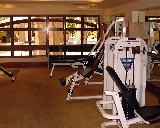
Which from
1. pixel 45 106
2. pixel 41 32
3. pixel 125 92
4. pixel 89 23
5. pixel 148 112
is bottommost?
pixel 45 106

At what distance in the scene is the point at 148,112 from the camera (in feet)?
10.7

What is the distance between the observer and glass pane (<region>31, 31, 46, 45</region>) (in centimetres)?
1083

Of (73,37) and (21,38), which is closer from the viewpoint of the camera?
(21,38)

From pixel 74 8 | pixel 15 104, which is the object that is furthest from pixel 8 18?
pixel 15 104

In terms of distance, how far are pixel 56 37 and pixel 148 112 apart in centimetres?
812

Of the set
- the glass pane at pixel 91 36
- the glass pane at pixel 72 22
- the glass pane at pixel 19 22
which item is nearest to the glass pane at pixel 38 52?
the glass pane at pixel 19 22

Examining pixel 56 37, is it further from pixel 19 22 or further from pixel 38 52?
pixel 19 22

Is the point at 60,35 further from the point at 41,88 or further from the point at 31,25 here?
the point at 41,88

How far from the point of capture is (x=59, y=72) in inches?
342

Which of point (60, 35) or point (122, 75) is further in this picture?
point (60, 35)

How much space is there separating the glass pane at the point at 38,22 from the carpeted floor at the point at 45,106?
3.68 metres

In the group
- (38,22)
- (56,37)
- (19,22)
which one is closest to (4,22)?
(19,22)

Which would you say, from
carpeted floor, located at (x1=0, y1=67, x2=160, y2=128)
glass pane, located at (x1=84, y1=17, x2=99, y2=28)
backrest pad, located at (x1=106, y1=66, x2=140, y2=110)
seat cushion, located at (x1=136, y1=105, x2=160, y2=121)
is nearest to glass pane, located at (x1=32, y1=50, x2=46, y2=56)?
glass pane, located at (x1=84, y1=17, x2=99, y2=28)

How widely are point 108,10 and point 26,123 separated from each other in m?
7.01
